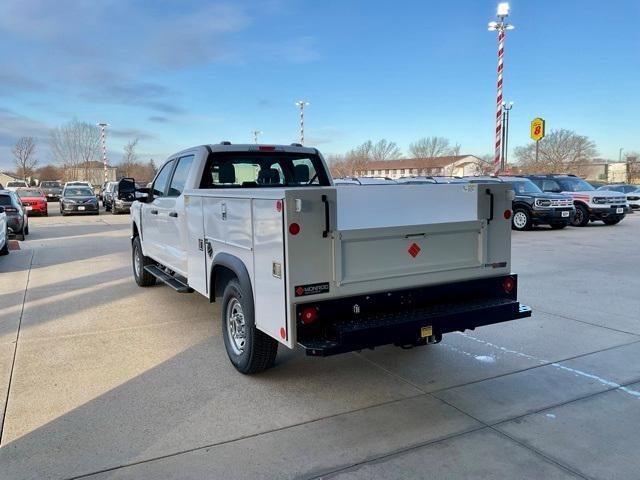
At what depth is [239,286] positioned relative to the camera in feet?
15.0

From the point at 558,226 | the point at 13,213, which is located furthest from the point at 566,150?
the point at 13,213

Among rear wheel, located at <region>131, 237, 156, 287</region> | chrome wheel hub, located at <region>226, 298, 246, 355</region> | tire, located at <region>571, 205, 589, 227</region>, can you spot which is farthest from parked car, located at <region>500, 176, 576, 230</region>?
chrome wheel hub, located at <region>226, 298, 246, 355</region>

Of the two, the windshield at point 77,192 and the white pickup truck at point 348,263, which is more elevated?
the windshield at point 77,192

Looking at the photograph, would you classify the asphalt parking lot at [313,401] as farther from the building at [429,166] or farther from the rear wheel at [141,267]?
the building at [429,166]

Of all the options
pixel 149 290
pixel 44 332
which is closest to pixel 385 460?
pixel 44 332

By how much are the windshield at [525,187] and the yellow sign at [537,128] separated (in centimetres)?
1088

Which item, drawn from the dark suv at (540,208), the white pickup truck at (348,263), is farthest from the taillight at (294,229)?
the dark suv at (540,208)

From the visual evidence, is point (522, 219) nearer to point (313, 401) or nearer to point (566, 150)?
point (313, 401)

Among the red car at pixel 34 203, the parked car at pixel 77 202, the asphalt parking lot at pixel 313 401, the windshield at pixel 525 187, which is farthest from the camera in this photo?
the parked car at pixel 77 202

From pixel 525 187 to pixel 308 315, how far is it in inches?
660

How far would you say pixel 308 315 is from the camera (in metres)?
3.79

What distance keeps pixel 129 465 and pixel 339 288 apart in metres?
1.79

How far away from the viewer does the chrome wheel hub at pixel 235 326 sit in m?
4.79

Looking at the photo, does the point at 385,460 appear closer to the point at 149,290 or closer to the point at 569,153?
the point at 149,290
